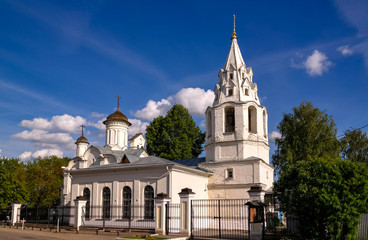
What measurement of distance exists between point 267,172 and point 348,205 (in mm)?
12666

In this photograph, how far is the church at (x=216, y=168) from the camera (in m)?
23.3

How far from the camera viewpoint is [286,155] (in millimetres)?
30594

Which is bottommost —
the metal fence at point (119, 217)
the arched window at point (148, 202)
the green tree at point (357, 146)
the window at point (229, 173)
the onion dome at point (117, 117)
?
the metal fence at point (119, 217)

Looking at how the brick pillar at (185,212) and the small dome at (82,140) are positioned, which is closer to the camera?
the brick pillar at (185,212)

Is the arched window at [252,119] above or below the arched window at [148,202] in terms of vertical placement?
above

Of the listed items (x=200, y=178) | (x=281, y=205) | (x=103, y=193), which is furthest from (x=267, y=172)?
(x=103, y=193)

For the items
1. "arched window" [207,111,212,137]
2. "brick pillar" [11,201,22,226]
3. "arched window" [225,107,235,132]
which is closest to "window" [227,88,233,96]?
"arched window" [225,107,235,132]

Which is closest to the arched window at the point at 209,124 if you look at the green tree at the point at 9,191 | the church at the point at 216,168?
the church at the point at 216,168

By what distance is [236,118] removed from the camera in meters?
25.7

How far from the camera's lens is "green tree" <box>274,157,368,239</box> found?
43.7 feet

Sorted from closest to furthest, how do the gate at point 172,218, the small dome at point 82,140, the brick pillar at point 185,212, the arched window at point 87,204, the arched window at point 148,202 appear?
the brick pillar at point 185,212, the gate at point 172,218, the arched window at point 148,202, the arched window at point 87,204, the small dome at point 82,140

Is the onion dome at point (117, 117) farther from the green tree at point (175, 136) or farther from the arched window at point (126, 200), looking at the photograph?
the arched window at point (126, 200)

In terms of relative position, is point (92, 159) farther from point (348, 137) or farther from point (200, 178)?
point (348, 137)

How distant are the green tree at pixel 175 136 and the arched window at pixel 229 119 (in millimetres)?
12200
